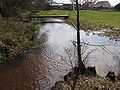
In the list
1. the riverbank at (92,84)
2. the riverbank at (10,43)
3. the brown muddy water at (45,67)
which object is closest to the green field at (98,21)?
the riverbank at (10,43)

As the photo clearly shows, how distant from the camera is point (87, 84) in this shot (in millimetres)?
12430

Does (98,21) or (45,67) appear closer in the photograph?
(45,67)

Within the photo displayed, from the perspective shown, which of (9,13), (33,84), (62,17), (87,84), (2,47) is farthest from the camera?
(62,17)

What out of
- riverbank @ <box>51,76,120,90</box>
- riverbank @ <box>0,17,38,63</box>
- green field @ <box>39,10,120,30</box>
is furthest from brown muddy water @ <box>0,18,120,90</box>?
green field @ <box>39,10,120,30</box>

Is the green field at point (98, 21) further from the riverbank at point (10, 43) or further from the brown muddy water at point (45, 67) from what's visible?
the brown muddy water at point (45, 67)

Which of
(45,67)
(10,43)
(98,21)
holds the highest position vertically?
(10,43)

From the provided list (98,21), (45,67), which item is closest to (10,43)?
(45,67)

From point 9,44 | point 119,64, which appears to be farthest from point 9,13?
point 119,64

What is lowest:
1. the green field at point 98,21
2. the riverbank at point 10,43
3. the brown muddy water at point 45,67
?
the green field at point 98,21

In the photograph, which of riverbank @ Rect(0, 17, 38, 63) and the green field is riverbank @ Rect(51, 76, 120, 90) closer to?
riverbank @ Rect(0, 17, 38, 63)

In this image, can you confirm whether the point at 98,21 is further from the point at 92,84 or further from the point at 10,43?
the point at 92,84

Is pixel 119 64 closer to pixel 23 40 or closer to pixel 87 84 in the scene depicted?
pixel 87 84

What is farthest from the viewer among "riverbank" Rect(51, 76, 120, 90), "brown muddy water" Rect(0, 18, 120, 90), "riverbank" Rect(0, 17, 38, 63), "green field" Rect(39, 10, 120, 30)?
"green field" Rect(39, 10, 120, 30)

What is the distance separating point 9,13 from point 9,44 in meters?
13.2
